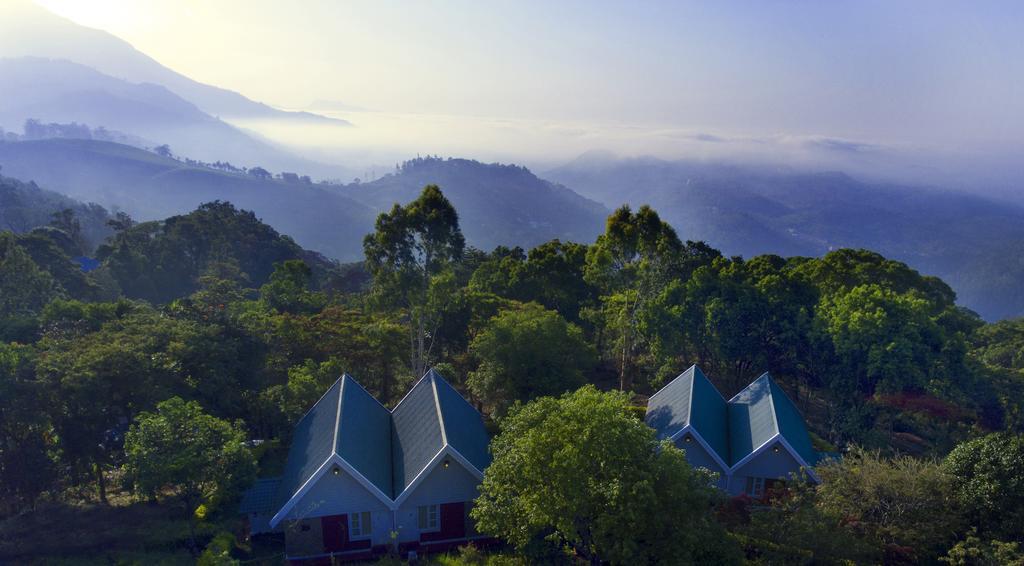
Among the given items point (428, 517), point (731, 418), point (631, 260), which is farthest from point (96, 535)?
point (631, 260)

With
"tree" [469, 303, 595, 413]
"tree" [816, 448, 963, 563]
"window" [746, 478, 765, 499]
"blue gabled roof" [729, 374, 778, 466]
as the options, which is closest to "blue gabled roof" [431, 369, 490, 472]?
"tree" [469, 303, 595, 413]

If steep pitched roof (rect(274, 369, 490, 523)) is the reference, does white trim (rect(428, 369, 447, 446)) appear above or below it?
above

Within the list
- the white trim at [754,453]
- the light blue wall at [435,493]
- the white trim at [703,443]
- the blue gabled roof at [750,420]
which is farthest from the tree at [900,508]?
the light blue wall at [435,493]

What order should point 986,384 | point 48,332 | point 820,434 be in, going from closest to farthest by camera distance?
point 48,332 < point 986,384 < point 820,434

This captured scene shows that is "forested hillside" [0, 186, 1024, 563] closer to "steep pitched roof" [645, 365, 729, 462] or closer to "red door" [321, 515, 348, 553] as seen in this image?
"red door" [321, 515, 348, 553]

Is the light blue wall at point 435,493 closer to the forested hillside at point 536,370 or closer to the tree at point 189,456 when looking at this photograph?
the forested hillside at point 536,370

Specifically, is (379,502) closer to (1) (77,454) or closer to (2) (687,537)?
(2) (687,537)

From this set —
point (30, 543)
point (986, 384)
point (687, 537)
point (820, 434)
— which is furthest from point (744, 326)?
point (30, 543)
